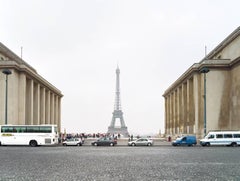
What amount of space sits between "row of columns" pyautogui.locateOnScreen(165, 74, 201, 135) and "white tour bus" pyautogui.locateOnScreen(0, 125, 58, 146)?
2633 cm

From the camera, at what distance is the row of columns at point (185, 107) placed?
210 ft

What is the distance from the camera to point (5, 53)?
6881 centimetres

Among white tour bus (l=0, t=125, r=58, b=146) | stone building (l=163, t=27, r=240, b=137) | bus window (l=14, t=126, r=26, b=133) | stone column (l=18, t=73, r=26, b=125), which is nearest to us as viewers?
white tour bus (l=0, t=125, r=58, b=146)

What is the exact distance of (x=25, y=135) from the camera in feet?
151

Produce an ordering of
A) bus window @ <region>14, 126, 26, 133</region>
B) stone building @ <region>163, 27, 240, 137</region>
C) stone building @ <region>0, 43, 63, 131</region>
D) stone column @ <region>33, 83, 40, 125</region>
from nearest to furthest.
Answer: bus window @ <region>14, 126, 26, 133</region> < stone building @ <region>0, 43, 63, 131</region> < stone building @ <region>163, 27, 240, 137</region> < stone column @ <region>33, 83, 40, 125</region>

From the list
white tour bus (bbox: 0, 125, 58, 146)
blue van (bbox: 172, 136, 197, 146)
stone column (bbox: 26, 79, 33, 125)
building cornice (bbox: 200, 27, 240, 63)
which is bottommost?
blue van (bbox: 172, 136, 197, 146)

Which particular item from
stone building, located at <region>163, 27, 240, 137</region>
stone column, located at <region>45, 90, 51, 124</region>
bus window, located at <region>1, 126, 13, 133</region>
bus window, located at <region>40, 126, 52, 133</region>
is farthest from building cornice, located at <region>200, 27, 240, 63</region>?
bus window, located at <region>1, 126, 13, 133</region>

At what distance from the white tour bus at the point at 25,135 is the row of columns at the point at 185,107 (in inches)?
1036

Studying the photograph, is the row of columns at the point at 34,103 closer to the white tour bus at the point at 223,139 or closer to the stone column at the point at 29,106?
the stone column at the point at 29,106

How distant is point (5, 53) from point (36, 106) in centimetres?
1050

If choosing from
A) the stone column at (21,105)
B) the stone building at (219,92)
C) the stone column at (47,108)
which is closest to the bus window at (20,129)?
the stone column at (21,105)

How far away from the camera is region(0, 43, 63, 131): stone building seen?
60156 mm

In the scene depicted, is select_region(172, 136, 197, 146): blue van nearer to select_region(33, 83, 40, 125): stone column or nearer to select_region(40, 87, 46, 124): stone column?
select_region(33, 83, 40, 125): stone column

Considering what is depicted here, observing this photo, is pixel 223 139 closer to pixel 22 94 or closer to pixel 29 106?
pixel 22 94
